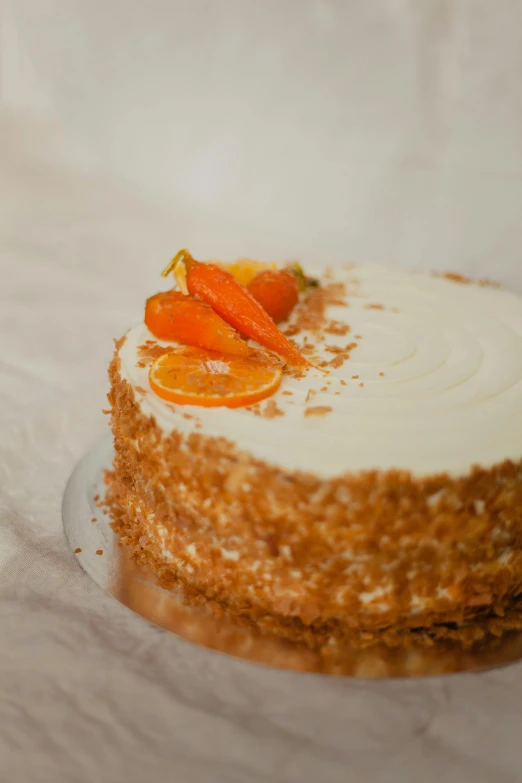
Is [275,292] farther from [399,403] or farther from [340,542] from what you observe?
[340,542]

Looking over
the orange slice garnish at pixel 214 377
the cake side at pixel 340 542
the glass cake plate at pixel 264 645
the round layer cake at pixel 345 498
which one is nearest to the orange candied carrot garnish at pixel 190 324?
the orange slice garnish at pixel 214 377

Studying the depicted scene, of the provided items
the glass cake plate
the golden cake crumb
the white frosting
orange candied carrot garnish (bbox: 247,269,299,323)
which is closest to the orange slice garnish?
the white frosting

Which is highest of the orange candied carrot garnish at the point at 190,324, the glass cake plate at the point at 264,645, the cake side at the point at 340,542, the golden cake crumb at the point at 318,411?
the orange candied carrot garnish at the point at 190,324

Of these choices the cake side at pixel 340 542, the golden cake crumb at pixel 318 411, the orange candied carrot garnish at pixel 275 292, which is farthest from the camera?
the orange candied carrot garnish at pixel 275 292

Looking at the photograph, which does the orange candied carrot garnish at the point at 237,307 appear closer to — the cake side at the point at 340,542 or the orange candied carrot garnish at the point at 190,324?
the orange candied carrot garnish at the point at 190,324

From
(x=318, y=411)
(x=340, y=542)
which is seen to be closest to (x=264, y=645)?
(x=340, y=542)

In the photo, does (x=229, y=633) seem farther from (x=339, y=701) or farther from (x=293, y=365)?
(x=293, y=365)
